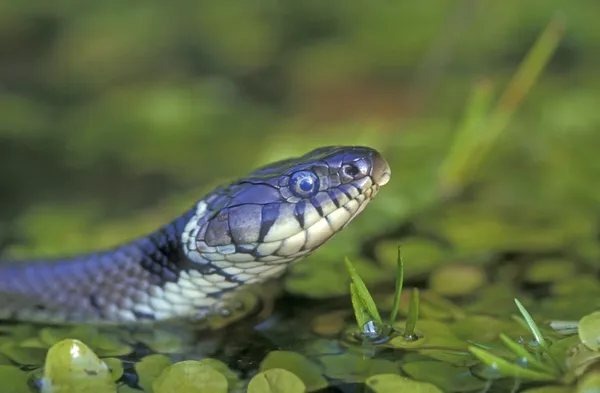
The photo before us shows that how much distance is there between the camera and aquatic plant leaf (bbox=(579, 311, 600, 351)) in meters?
1.74

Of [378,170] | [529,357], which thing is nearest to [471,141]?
[378,170]

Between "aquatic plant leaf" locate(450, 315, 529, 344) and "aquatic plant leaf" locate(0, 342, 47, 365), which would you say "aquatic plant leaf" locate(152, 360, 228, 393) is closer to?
"aquatic plant leaf" locate(0, 342, 47, 365)

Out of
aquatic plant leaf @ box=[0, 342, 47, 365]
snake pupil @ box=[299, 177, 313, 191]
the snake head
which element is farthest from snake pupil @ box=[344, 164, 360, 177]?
aquatic plant leaf @ box=[0, 342, 47, 365]

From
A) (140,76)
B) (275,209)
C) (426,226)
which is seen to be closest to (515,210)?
(426,226)

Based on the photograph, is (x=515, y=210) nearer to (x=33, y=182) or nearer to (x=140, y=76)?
(x=33, y=182)

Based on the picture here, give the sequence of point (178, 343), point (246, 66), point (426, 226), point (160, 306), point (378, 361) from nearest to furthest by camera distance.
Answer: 1. point (378, 361)
2. point (178, 343)
3. point (160, 306)
4. point (426, 226)
5. point (246, 66)

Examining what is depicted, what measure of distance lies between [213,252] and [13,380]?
0.68m

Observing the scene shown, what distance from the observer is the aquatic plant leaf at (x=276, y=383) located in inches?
68.6

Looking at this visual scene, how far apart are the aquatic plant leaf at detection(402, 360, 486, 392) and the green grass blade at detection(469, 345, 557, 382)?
9 centimetres

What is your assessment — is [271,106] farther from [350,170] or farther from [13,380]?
[13,380]

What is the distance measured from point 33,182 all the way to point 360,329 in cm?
265

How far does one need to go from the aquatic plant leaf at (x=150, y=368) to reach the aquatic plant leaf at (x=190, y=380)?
51 millimetres

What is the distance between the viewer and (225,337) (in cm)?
224

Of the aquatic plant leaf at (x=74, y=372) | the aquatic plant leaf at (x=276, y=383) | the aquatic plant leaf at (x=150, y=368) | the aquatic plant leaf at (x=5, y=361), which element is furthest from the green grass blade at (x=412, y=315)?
the aquatic plant leaf at (x=5, y=361)
